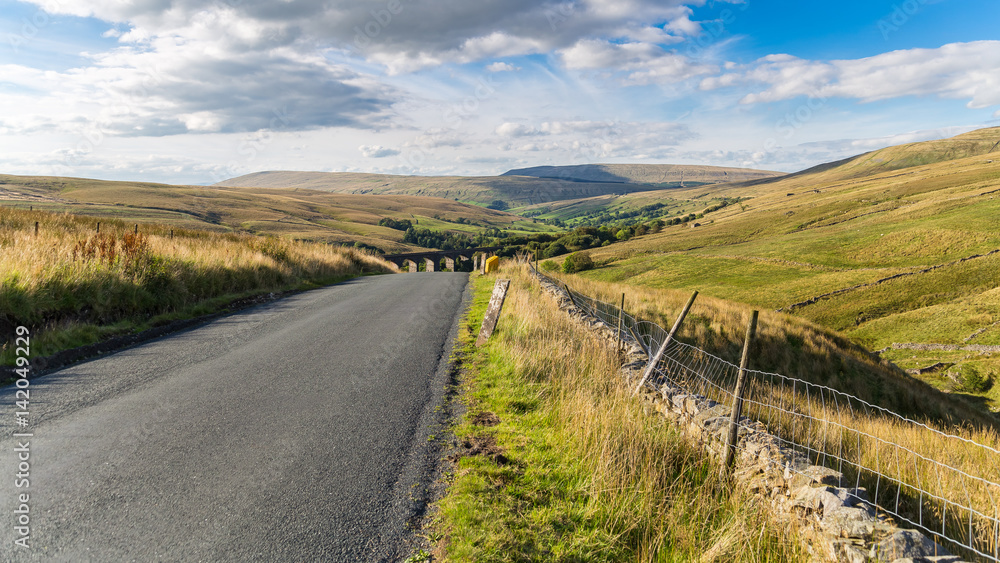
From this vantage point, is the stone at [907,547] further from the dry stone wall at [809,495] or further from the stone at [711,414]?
the stone at [711,414]

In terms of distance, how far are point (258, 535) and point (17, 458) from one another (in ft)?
9.72

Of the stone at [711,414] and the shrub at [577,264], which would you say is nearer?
the stone at [711,414]

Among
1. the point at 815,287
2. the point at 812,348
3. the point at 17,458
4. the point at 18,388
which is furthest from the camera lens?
the point at 815,287

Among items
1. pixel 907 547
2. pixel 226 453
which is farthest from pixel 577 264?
pixel 907 547

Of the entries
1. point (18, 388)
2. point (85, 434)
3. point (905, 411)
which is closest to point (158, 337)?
point (18, 388)

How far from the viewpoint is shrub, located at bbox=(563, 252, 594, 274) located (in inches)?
2486

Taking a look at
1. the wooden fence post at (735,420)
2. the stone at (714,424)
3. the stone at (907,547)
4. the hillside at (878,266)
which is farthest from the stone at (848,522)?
the hillside at (878,266)

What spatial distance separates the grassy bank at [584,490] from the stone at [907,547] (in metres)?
0.62

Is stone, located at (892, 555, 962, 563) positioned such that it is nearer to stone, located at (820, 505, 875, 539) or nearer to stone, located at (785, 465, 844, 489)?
stone, located at (820, 505, 875, 539)

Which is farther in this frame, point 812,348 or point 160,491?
point 812,348

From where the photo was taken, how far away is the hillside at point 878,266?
2625cm

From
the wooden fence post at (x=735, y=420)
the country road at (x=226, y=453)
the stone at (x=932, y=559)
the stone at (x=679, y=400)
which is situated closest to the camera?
the stone at (x=932, y=559)

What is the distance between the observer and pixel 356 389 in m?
6.80

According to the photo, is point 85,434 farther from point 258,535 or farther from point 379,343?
point 379,343
